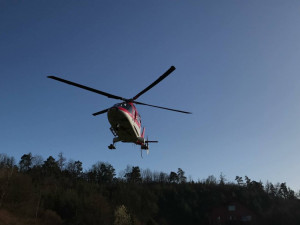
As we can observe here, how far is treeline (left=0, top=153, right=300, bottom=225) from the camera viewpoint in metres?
57.0

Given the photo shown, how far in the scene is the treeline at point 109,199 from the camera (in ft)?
187

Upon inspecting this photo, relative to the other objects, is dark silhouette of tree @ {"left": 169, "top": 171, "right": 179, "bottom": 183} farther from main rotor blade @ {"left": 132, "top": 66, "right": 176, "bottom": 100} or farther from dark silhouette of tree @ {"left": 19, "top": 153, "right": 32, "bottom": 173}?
main rotor blade @ {"left": 132, "top": 66, "right": 176, "bottom": 100}

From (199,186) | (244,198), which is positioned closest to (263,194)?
(244,198)

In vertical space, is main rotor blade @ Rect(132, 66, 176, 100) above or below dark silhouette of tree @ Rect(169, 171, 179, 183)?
below

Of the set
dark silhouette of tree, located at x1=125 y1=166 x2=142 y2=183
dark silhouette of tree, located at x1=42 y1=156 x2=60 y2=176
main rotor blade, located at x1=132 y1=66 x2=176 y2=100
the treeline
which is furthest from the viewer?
dark silhouette of tree, located at x1=125 y1=166 x2=142 y2=183

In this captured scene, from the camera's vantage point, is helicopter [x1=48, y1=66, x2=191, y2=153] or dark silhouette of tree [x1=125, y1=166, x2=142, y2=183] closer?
helicopter [x1=48, y1=66, x2=191, y2=153]

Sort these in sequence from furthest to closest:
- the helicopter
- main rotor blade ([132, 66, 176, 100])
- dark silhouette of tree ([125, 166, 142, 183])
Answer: dark silhouette of tree ([125, 166, 142, 183]), the helicopter, main rotor blade ([132, 66, 176, 100])

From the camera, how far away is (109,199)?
77.5 m

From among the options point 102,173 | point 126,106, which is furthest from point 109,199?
point 126,106

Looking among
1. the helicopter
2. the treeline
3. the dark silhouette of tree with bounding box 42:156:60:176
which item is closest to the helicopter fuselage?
the helicopter

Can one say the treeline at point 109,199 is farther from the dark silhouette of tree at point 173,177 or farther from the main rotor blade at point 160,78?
the main rotor blade at point 160,78

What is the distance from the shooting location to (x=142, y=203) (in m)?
76.4

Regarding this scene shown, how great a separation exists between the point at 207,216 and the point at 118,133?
7766 centimetres

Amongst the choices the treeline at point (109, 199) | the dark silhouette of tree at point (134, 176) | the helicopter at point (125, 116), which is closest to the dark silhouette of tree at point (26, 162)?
the treeline at point (109, 199)
